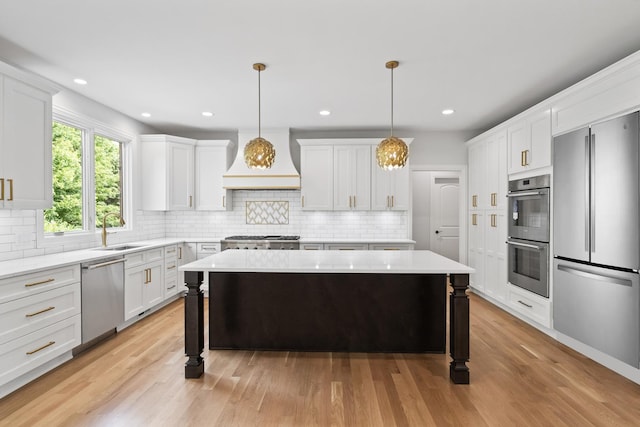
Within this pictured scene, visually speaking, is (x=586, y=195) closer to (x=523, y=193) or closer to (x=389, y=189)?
(x=523, y=193)

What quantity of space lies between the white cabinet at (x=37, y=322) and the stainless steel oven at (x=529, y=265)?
15.1 ft

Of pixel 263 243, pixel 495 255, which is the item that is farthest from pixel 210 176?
pixel 495 255

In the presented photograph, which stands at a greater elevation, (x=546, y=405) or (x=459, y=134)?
(x=459, y=134)

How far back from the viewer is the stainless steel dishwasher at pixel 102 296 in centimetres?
314

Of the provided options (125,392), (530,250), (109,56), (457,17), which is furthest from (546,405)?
(109,56)

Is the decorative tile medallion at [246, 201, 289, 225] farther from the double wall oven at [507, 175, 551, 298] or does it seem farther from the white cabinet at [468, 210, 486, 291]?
the double wall oven at [507, 175, 551, 298]

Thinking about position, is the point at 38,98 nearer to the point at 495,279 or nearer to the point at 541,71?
the point at 541,71

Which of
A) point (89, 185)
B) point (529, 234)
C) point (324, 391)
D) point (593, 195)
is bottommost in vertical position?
point (324, 391)

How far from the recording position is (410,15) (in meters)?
2.32

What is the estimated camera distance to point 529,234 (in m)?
3.82

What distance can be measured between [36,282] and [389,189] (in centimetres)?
440

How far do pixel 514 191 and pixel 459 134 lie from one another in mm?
1871

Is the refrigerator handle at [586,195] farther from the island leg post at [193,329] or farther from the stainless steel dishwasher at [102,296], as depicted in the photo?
the stainless steel dishwasher at [102,296]

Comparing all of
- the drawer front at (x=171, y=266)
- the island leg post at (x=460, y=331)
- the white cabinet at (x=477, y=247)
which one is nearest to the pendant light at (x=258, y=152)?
the island leg post at (x=460, y=331)
